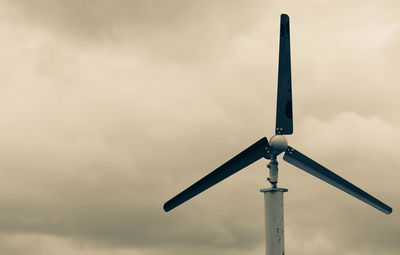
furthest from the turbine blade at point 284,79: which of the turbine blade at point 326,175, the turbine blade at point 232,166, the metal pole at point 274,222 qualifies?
the metal pole at point 274,222

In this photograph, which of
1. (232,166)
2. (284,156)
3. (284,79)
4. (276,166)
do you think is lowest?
(276,166)

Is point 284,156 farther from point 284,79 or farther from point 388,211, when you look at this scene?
point 388,211

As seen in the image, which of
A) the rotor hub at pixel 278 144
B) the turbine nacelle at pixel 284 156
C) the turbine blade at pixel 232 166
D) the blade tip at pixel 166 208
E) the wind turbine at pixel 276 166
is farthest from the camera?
the blade tip at pixel 166 208

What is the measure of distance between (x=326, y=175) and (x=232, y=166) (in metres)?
10.0

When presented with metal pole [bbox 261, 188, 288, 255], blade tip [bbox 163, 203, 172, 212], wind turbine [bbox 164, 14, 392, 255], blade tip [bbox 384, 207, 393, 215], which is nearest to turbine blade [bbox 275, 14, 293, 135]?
wind turbine [bbox 164, 14, 392, 255]

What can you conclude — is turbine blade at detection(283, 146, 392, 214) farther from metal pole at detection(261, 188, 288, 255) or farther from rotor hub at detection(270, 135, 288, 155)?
metal pole at detection(261, 188, 288, 255)

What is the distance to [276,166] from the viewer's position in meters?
58.0

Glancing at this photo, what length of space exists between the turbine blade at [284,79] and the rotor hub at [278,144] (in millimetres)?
3100

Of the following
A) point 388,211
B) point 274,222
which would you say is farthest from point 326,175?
point 388,211

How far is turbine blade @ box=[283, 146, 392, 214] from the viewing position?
60.4m

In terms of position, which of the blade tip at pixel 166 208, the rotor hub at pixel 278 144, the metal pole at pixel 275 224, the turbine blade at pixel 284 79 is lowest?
the metal pole at pixel 275 224

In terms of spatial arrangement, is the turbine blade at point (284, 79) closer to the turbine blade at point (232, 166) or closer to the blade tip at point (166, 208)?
the turbine blade at point (232, 166)

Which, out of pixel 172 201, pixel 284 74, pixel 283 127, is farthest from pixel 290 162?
pixel 172 201

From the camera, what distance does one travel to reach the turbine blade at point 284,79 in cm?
6191
